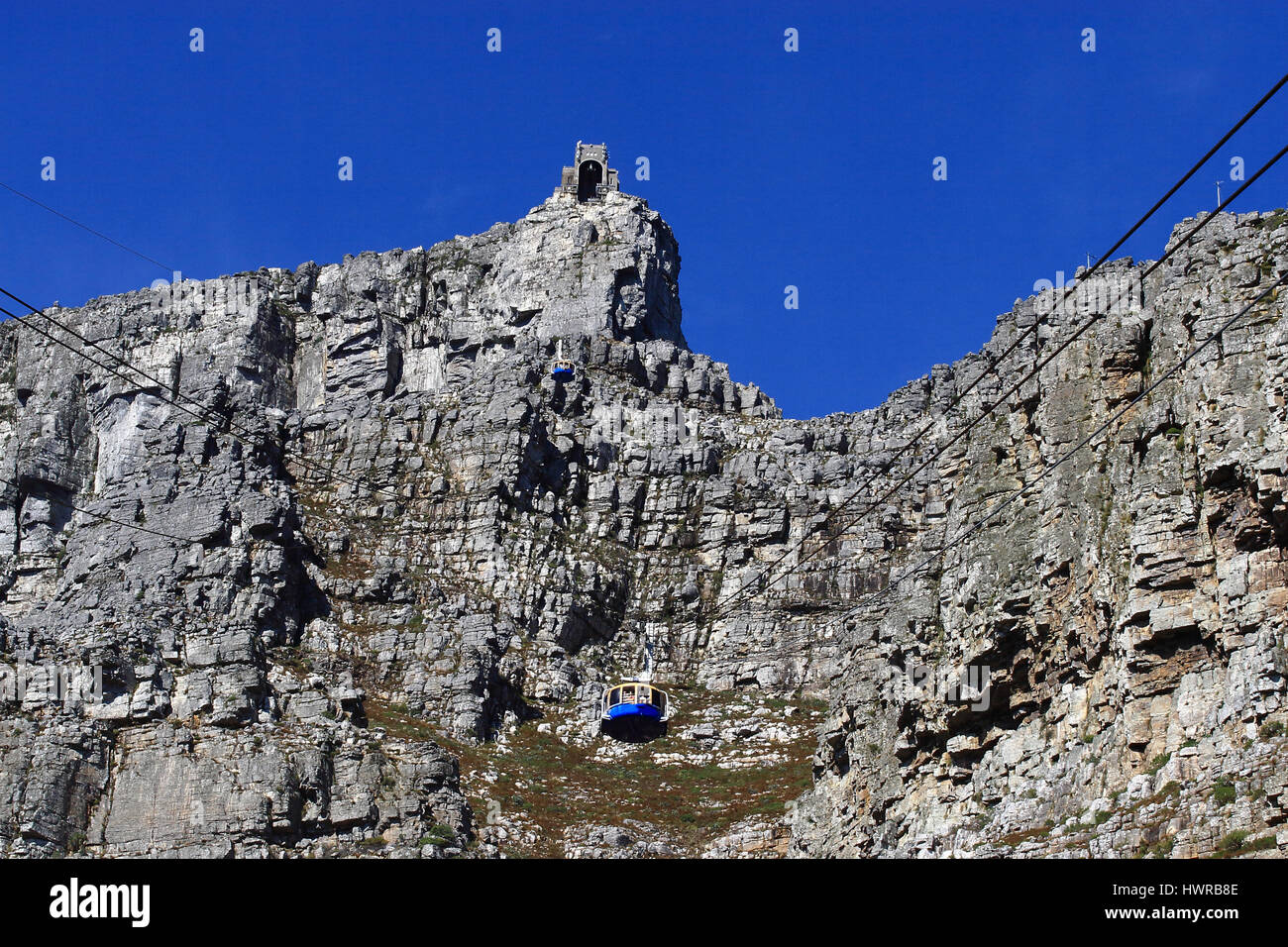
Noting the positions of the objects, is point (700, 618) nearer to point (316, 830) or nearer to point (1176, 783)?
point (316, 830)

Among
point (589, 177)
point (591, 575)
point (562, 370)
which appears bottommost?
point (591, 575)

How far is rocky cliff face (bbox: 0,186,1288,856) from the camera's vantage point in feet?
131

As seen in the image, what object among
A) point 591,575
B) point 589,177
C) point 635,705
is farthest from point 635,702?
point 589,177

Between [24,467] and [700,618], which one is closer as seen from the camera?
[700,618]

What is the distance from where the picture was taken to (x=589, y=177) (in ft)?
454

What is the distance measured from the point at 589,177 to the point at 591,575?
49.1 metres

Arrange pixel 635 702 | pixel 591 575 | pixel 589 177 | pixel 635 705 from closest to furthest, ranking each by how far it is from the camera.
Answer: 1. pixel 635 705
2. pixel 635 702
3. pixel 591 575
4. pixel 589 177

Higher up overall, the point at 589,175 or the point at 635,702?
the point at 589,175

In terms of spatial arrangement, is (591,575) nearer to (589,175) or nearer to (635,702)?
(635,702)

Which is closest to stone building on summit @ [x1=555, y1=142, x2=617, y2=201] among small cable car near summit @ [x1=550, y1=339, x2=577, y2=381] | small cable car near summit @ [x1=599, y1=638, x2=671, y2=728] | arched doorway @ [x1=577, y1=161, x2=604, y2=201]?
arched doorway @ [x1=577, y1=161, x2=604, y2=201]

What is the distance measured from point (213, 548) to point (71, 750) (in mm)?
21541

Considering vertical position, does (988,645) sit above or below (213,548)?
below
